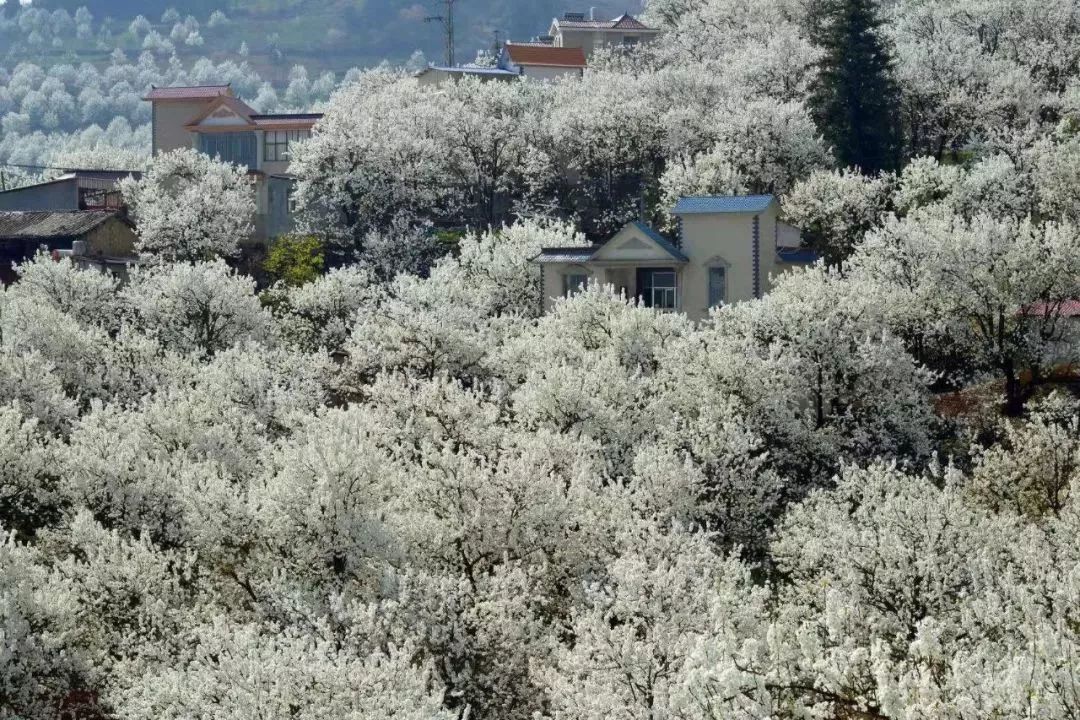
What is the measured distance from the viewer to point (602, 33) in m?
154

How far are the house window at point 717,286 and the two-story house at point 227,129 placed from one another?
43405mm

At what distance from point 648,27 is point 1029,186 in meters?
64.4

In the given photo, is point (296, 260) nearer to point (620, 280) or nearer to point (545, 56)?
point (620, 280)

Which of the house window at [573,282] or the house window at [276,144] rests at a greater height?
the house window at [276,144]

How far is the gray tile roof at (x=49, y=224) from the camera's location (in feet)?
333

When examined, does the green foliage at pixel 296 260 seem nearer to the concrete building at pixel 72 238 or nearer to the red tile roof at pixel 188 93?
the concrete building at pixel 72 238

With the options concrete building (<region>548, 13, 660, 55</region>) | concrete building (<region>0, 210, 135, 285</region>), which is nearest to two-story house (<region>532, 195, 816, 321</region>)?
concrete building (<region>0, 210, 135, 285</region>)

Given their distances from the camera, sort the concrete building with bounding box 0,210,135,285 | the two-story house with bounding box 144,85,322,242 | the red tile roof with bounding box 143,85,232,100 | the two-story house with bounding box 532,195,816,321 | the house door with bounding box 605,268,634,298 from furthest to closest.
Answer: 1. the red tile roof with bounding box 143,85,232,100
2. the two-story house with bounding box 144,85,322,242
3. the concrete building with bounding box 0,210,135,285
4. the house door with bounding box 605,268,634,298
5. the two-story house with bounding box 532,195,816,321

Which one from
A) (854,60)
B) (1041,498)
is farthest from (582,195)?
(1041,498)

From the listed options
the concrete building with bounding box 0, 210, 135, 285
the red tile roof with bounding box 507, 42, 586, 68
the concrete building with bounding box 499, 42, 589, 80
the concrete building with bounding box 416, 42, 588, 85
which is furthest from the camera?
the red tile roof with bounding box 507, 42, 586, 68

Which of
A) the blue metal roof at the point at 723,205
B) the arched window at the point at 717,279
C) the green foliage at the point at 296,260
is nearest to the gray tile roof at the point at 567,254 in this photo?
the blue metal roof at the point at 723,205

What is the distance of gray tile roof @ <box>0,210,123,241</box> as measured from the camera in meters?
102

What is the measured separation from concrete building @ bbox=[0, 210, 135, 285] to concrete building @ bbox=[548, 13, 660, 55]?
189ft

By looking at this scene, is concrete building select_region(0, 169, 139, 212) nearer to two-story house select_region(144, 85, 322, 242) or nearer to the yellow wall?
two-story house select_region(144, 85, 322, 242)
